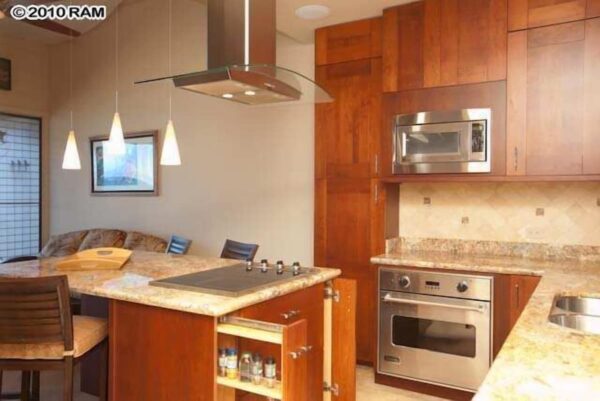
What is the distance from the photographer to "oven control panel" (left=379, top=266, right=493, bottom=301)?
2.88 m

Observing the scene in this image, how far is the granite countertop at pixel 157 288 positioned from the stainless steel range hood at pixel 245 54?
0.97m

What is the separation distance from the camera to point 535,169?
9.61ft

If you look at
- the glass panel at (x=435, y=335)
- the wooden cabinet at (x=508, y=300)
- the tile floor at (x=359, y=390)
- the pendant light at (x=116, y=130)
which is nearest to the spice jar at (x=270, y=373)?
the tile floor at (x=359, y=390)

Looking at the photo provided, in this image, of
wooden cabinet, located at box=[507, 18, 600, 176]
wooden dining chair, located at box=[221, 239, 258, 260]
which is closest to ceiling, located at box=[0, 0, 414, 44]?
wooden cabinet, located at box=[507, 18, 600, 176]

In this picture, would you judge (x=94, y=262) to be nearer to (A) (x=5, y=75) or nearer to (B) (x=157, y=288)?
(B) (x=157, y=288)

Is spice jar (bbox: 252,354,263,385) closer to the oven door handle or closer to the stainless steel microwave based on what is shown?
the oven door handle

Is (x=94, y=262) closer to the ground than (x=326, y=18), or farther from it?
closer to the ground

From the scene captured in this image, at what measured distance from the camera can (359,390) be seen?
3184 millimetres

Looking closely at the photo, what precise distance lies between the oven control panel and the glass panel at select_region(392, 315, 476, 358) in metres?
0.20

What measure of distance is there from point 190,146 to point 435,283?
3.15 m

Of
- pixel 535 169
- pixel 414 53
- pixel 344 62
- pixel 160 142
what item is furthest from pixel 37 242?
pixel 535 169

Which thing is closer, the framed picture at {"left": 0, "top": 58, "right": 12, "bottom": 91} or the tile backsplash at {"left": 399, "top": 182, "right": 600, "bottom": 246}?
the tile backsplash at {"left": 399, "top": 182, "right": 600, "bottom": 246}

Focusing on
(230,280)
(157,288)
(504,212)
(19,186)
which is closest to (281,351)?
(230,280)

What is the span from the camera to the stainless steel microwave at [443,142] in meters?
3.06
